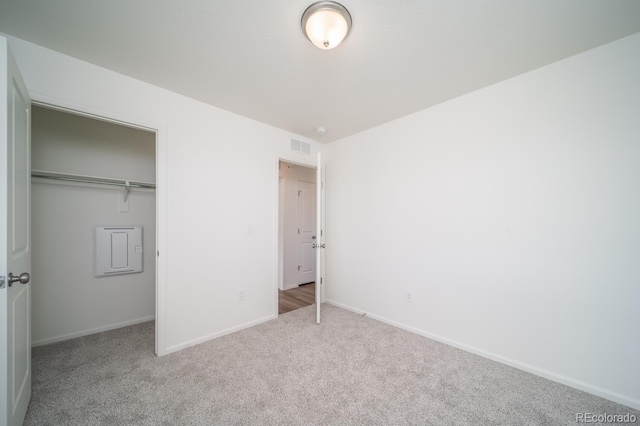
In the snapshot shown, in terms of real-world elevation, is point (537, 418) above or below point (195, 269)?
below

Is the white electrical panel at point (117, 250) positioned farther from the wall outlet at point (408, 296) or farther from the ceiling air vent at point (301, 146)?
the wall outlet at point (408, 296)

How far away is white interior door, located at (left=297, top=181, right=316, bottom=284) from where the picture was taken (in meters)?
4.75

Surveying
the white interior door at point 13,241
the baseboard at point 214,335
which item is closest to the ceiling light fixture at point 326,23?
the white interior door at point 13,241

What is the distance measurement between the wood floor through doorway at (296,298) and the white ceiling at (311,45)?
2795 millimetres

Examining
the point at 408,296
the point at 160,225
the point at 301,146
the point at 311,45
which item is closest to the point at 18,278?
the point at 160,225

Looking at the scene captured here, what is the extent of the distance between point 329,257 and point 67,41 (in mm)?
3421

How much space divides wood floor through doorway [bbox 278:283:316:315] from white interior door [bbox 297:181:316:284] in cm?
28

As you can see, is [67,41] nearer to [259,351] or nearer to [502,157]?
[259,351]

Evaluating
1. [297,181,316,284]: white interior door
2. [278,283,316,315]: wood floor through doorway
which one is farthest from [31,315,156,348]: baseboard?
[297,181,316,284]: white interior door

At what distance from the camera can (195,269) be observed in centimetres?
251

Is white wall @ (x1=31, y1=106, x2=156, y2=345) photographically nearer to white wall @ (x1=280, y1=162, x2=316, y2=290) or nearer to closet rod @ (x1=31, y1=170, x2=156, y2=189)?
closet rod @ (x1=31, y1=170, x2=156, y2=189)

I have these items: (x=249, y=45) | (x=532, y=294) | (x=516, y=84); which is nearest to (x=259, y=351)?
(x=532, y=294)

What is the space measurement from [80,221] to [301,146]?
8.86 ft

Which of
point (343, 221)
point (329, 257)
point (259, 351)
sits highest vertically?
point (343, 221)
